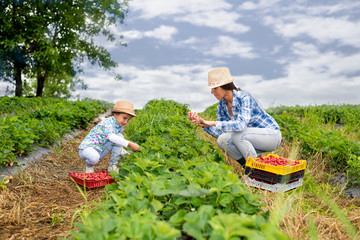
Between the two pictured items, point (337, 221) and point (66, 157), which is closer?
point (337, 221)

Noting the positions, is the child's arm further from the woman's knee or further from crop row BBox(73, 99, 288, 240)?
the woman's knee

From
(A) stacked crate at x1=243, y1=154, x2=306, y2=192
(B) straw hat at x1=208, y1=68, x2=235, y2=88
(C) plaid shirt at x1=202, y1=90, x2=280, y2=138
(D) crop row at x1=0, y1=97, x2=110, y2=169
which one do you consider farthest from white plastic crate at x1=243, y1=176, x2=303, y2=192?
(D) crop row at x1=0, y1=97, x2=110, y2=169

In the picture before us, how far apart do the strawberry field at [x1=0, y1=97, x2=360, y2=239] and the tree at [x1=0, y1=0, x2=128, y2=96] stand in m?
11.1

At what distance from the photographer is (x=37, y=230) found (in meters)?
3.37

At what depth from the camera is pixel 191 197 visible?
2213mm

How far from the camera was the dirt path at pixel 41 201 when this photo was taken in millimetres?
3344

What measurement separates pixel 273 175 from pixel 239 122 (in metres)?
0.88

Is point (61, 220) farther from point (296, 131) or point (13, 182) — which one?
point (296, 131)

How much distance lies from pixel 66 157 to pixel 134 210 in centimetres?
515

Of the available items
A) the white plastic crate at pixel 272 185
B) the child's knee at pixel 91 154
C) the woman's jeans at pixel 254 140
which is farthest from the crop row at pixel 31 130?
the white plastic crate at pixel 272 185

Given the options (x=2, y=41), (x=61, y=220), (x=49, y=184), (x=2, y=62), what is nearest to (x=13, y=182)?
(x=49, y=184)

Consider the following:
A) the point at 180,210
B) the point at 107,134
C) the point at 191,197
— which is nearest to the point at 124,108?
the point at 107,134

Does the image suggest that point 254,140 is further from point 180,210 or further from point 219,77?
point 180,210

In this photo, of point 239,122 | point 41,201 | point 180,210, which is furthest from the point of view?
point 239,122
